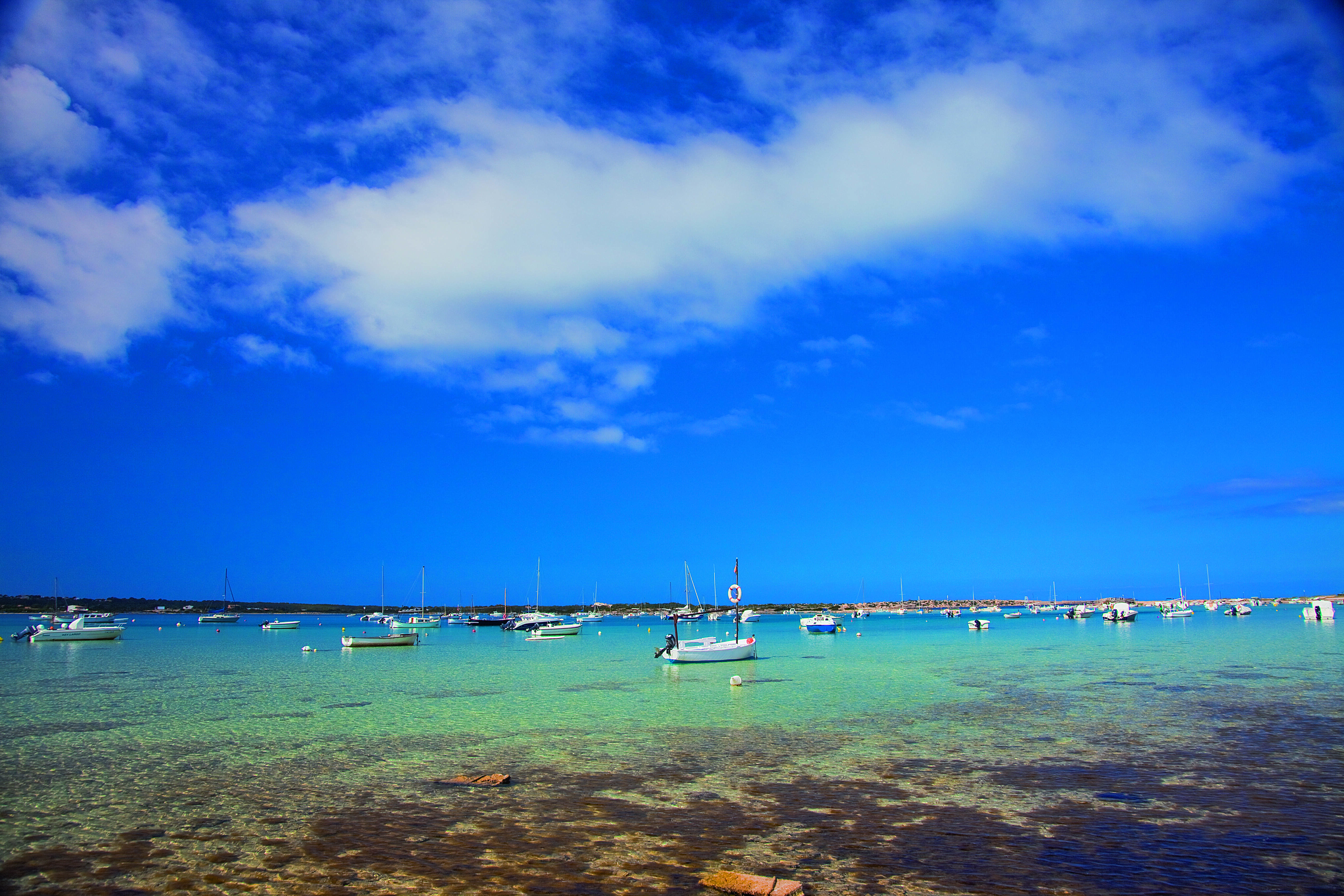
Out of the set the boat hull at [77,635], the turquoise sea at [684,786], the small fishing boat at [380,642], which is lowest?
the small fishing boat at [380,642]

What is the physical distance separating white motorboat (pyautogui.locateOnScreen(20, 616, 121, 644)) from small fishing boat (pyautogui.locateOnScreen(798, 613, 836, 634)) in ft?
249

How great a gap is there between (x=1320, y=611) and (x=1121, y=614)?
22068 mm

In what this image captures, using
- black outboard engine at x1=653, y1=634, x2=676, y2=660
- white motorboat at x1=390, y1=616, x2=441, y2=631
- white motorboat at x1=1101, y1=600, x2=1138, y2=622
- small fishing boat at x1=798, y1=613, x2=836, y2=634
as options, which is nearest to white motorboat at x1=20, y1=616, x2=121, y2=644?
white motorboat at x1=390, y1=616, x2=441, y2=631

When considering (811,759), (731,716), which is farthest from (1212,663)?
(811,759)

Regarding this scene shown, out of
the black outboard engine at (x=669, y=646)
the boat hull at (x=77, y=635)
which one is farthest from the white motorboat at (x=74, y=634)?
the black outboard engine at (x=669, y=646)

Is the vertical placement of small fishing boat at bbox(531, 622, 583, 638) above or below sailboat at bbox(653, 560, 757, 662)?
below

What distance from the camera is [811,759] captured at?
18.9 m

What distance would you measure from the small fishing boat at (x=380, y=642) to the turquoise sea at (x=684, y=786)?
30.7 meters

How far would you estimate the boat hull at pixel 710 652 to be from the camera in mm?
47125

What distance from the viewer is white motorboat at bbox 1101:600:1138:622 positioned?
113125mm

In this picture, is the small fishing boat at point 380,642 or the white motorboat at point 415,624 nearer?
the small fishing boat at point 380,642

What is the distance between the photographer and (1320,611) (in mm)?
101812

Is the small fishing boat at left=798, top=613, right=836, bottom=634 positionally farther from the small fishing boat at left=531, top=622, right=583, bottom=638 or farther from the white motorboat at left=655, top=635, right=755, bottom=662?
the white motorboat at left=655, top=635, right=755, bottom=662

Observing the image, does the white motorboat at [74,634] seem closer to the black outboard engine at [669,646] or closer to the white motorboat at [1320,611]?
the black outboard engine at [669,646]
